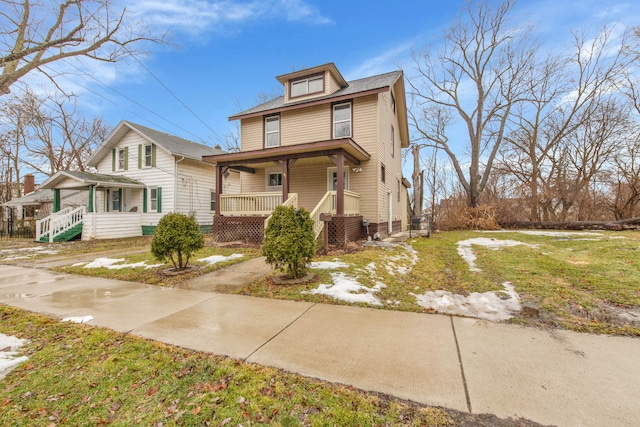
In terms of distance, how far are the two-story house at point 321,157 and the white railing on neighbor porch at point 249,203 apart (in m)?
0.04

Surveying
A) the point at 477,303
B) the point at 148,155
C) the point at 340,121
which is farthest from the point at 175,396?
the point at 148,155

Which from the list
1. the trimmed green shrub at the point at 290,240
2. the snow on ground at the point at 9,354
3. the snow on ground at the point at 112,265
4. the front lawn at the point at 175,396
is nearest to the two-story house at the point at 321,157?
the trimmed green shrub at the point at 290,240

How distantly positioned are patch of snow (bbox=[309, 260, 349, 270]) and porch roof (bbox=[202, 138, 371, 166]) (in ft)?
14.0

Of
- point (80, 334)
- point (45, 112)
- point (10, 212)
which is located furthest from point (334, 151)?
point (10, 212)

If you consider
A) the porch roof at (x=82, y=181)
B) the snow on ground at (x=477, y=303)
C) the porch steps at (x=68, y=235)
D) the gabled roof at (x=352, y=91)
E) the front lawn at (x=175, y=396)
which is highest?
the gabled roof at (x=352, y=91)

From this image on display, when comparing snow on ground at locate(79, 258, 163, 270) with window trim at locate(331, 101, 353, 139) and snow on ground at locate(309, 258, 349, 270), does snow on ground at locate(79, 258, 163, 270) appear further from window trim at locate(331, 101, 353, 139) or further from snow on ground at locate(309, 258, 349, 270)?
window trim at locate(331, 101, 353, 139)

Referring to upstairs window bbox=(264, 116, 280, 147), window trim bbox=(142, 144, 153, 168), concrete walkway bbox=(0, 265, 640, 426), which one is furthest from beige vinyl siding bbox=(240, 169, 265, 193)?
concrete walkway bbox=(0, 265, 640, 426)

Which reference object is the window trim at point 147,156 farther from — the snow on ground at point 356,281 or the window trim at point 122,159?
the snow on ground at point 356,281

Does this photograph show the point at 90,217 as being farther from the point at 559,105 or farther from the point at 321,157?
the point at 559,105

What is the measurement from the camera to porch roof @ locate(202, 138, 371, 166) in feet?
30.0

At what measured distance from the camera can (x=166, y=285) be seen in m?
5.35

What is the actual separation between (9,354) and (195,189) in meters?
14.2

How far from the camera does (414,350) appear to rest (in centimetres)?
271

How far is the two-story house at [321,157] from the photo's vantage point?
9.70 meters
